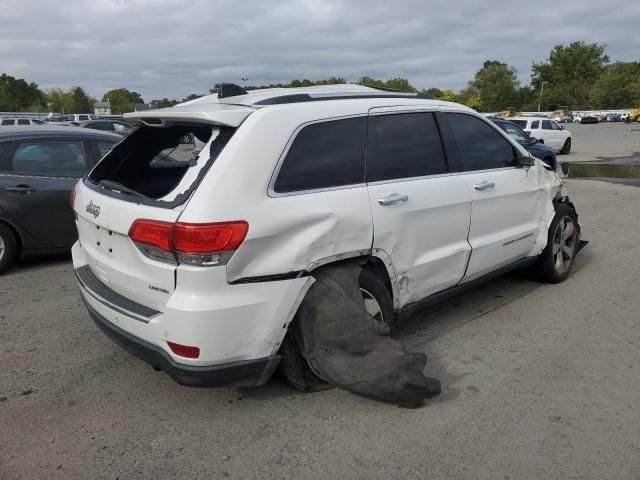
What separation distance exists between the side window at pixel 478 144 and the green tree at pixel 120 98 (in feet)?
349

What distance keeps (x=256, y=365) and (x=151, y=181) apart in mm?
1531

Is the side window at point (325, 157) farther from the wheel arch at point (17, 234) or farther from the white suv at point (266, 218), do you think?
the wheel arch at point (17, 234)

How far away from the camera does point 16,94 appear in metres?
78.9

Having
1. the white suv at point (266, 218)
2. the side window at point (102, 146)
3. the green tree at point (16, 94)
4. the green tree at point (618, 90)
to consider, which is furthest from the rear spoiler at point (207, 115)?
the green tree at point (618, 90)

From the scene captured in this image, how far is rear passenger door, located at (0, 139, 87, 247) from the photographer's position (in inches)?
219

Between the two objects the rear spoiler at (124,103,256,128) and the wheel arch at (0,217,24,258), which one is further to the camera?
the wheel arch at (0,217,24,258)

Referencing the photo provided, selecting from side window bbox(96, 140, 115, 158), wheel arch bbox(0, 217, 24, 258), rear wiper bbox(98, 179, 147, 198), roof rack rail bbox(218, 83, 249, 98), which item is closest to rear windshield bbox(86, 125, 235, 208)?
rear wiper bbox(98, 179, 147, 198)

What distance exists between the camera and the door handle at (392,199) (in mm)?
3287

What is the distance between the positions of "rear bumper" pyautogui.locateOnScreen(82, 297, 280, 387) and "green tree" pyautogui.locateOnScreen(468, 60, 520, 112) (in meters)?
125

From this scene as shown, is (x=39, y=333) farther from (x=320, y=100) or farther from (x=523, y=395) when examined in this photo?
(x=523, y=395)

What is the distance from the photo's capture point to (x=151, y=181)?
3.59 metres

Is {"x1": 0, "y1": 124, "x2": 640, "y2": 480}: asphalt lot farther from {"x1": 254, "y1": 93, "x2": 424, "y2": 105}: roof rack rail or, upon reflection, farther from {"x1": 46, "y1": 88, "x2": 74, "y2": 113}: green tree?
{"x1": 46, "y1": 88, "x2": 74, "y2": 113}: green tree

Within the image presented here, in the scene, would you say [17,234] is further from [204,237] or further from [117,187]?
[204,237]

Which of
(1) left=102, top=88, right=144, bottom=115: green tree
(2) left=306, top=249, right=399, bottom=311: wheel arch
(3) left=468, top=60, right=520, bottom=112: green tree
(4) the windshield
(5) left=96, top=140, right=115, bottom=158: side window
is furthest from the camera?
(3) left=468, top=60, right=520, bottom=112: green tree
